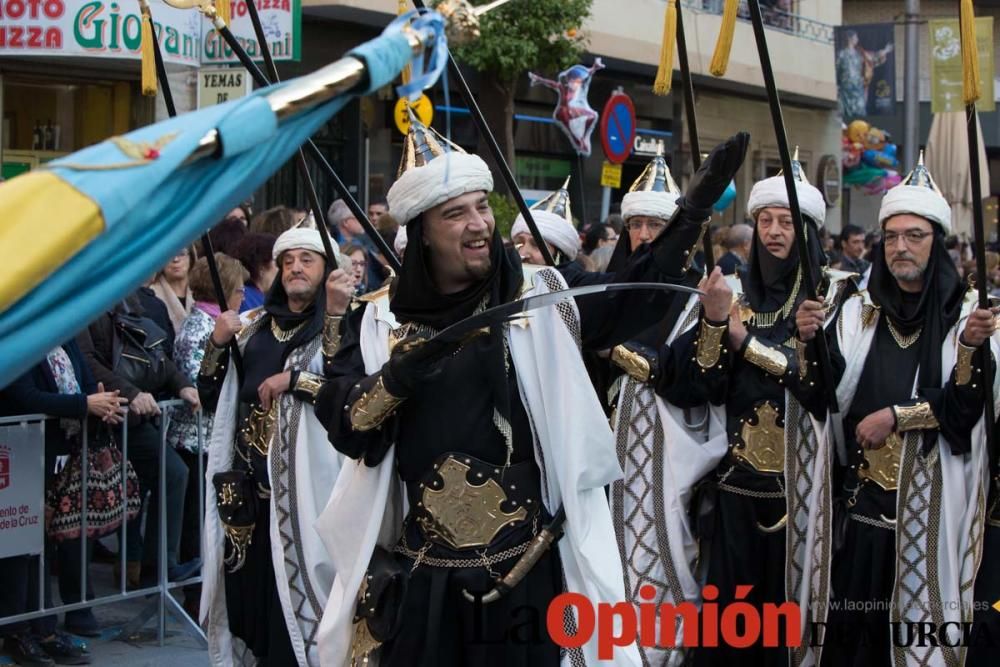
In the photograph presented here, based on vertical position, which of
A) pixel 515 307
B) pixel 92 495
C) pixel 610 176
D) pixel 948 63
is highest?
pixel 948 63

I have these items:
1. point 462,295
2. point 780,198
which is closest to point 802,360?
point 780,198

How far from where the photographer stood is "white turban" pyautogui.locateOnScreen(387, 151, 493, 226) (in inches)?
155

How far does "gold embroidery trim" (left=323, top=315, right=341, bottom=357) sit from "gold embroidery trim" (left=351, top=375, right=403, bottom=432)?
1526 millimetres

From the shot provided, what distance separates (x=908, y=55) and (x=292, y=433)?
16004 millimetres

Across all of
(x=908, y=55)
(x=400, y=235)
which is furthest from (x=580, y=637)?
(x=908, y=55)

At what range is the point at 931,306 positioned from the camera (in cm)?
547

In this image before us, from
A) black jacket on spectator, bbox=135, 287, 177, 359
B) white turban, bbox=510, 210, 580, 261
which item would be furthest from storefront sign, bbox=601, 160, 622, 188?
white turban, bbox=510, 210, 580, 261

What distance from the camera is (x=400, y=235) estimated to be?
6703mm

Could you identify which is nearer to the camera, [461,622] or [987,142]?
[461,622]

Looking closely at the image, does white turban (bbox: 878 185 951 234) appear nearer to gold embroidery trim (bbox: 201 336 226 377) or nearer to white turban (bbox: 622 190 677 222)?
white turban (bbox: 622 190 677 222)

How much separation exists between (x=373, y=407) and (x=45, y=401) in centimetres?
323

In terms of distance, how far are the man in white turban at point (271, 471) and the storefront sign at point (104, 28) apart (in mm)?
6007

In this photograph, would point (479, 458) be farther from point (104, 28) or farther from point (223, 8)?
point (104, 28)

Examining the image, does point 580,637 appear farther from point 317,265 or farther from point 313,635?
point 317,265
